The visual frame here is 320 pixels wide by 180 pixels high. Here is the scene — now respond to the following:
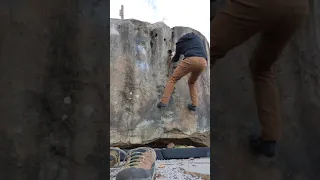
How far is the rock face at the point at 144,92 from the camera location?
3943 millimetres

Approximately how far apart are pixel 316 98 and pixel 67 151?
0.45 metres

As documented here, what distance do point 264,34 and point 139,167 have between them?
672 millimetres

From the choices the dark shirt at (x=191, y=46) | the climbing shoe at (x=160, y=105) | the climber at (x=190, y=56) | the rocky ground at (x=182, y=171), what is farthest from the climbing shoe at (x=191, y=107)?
the rocky ground at (x=182, y=171)

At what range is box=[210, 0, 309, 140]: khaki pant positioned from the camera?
0.60 m

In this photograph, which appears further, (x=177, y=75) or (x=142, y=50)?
(x=142, y=50)

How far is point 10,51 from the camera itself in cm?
60

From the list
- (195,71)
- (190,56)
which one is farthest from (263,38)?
(195,71)

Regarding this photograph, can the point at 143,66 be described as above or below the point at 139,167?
above

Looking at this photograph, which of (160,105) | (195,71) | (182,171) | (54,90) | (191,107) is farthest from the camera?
(191,107)

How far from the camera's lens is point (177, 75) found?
3480 millimetres

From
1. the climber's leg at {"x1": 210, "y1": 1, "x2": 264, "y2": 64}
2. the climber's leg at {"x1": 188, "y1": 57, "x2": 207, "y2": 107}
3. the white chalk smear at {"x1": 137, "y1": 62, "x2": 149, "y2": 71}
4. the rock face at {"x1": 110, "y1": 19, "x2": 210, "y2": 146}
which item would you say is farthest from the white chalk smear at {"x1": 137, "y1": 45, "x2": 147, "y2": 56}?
the climber's leg at {"x1": 210, "y1": 1, "x2": 264, "y2": 64}

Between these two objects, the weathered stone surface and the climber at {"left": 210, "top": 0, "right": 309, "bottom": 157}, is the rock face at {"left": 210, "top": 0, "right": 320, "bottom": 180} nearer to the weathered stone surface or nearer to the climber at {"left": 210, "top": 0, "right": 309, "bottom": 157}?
the climber at {"left": 210, "top": 0, "right": 309, "bottom": 157}

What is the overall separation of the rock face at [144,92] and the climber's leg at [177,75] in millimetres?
226

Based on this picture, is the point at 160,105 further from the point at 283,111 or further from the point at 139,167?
the point at 283,111
